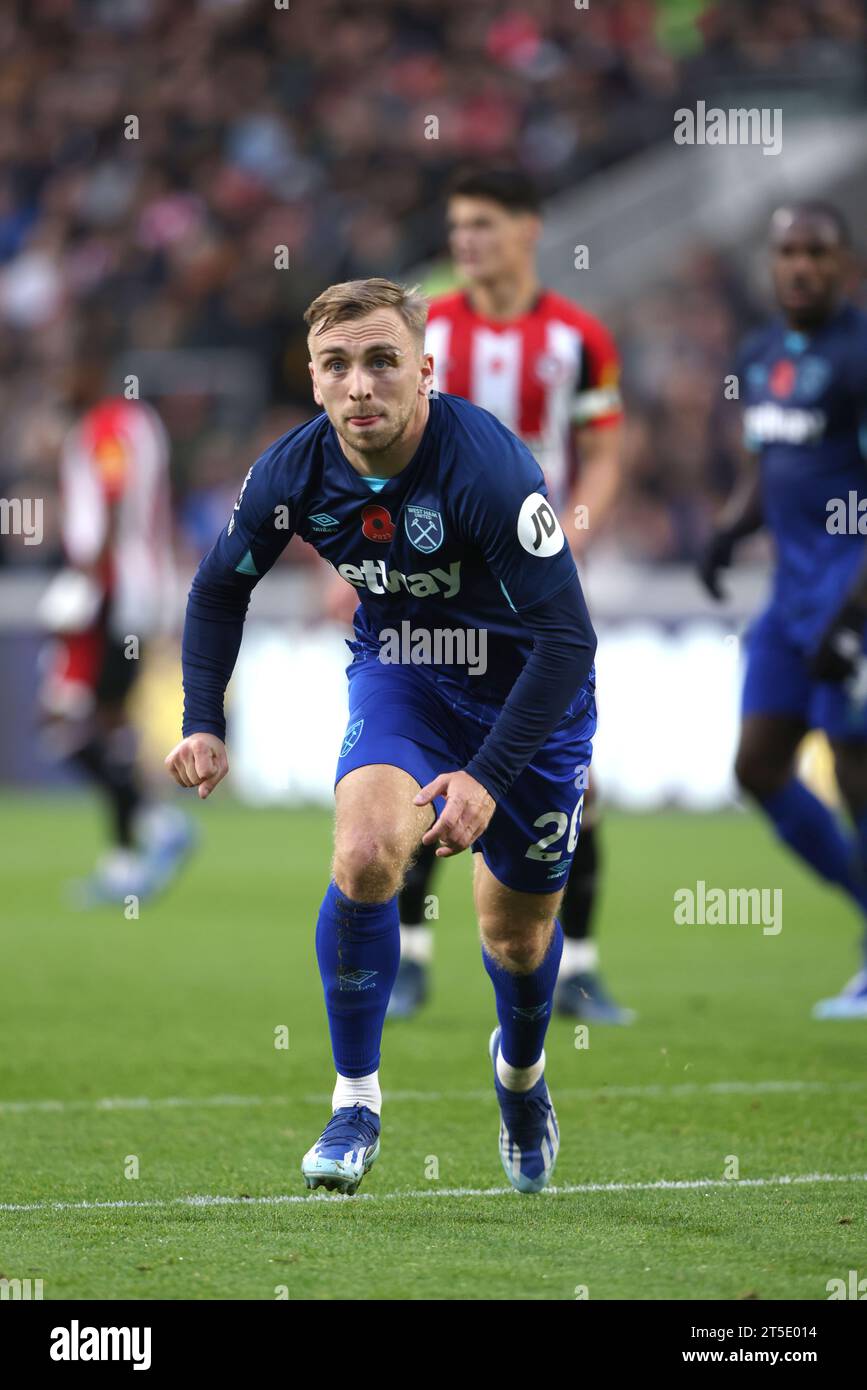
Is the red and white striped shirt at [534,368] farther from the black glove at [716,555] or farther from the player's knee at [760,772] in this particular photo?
the player's knee at [760,772]

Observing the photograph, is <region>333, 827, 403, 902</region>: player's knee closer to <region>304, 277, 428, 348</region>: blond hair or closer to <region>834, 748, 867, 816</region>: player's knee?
<region>304, 277, 428, 348</region>: blond hair

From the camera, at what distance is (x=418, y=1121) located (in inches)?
235

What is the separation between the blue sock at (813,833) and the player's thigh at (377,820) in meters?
3.27

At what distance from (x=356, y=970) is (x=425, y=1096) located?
164 cm

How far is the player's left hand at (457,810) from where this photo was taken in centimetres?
439

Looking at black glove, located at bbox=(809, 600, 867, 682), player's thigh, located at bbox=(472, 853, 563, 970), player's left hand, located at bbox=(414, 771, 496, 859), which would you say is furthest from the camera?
black glove, located at bbox=(809, 600, 867, 682)

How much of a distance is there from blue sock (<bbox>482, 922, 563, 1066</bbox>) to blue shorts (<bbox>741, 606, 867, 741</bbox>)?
281cm

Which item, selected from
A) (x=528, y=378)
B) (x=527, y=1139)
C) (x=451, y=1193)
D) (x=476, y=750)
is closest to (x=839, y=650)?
(x=528, y=378)

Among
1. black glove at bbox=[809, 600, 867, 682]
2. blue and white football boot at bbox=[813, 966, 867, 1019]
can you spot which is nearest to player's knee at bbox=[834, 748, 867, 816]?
black glove at bbox=[809, 600, 867, 682]

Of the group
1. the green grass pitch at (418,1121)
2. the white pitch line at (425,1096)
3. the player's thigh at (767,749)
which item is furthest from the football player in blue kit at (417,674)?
the player's thigh at (767,749)

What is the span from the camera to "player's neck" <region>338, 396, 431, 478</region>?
4.71m

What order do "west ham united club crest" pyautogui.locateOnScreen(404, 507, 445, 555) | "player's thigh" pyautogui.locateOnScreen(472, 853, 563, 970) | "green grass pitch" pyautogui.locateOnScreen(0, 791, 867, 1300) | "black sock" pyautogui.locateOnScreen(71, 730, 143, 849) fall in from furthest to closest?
"black sock" pyautogui.locateOnScreen(71, 730, 143, 849) → "player's thigh" pyautogui.locateOnScreen(472, 853, 563, 970) → "west ham united club crest" pyautogui.locateOnScreen(404, 507, 445, 555) → "green grass pitch" pyautogui.locateOnScreen(0, 791, 867, 1300)

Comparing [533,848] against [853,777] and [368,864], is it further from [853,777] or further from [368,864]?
[853,777]

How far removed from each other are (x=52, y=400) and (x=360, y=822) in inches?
580
